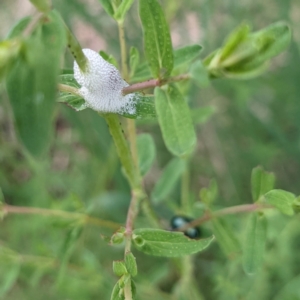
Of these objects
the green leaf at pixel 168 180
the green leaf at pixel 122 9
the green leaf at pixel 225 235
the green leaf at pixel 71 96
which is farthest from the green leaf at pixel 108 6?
the green leaf at pixel 168 180

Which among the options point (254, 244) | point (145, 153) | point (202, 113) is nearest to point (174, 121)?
point (254, 244)

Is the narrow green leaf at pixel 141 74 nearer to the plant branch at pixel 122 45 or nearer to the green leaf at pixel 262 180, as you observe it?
the plant branch at pixel 122 45

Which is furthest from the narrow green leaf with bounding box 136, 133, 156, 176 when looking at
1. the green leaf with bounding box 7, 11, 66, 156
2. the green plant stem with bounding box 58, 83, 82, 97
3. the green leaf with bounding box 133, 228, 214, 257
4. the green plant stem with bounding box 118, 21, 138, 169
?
the green leaf with bounding box 7, 11, 66, 156

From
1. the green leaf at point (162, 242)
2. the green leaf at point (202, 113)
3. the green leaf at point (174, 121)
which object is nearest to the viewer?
the green leaf at point (174, 121)

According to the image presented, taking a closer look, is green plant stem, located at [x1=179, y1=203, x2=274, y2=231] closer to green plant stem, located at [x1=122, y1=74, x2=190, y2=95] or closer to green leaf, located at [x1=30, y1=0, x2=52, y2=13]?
green plant stem, located at [x1=122, y1=74, x2=190, y2=95]

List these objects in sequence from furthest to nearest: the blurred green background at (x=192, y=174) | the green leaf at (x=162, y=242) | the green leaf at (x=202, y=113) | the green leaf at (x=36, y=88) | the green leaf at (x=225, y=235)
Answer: the blurred green background at (x=192, y=174) → the green leaf at (x=202, y=113) → the green leaf at (x=225, y=235) → the green leaf at (x=162, y=242) → the green leaf at (x=36, y=88)

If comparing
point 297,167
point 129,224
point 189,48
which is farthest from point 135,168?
point 297,167

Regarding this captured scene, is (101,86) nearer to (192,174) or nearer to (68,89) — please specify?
(68,89)
